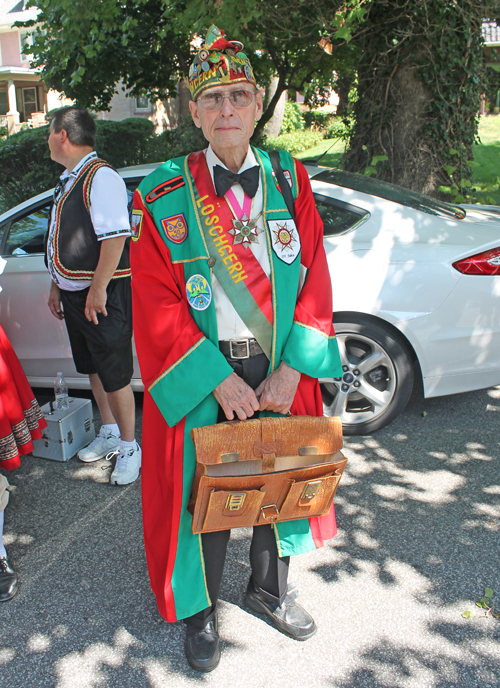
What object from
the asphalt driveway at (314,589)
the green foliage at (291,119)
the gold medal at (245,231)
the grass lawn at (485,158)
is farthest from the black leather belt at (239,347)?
the green foliage at (291,119)

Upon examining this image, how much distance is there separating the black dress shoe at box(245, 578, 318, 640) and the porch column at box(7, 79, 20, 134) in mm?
33667

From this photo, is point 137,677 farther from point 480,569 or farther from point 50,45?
point 50,45

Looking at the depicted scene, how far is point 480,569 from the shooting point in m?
2.65

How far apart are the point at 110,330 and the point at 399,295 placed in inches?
68.1

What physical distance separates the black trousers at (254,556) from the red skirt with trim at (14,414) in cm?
140

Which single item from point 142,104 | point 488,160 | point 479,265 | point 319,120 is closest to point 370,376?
point 479,265

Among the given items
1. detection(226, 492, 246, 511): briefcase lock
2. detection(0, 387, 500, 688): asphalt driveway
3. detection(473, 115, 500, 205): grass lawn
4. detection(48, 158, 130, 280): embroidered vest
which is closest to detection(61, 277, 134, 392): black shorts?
detection(48, 158, 130, 280): embroidered vest

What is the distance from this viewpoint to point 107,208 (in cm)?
311

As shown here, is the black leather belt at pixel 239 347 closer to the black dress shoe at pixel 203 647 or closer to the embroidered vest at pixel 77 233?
the black dress shoe at pixel 203 647

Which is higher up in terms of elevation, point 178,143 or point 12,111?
point 12,111

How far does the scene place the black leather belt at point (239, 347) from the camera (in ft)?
Answer: 6.72

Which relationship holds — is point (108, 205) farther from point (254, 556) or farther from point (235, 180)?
point (254, 556)

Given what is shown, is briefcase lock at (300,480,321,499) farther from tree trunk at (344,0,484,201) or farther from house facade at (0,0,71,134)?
house facade at (0,0,71,134)

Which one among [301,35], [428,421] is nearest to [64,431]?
[428,421]
